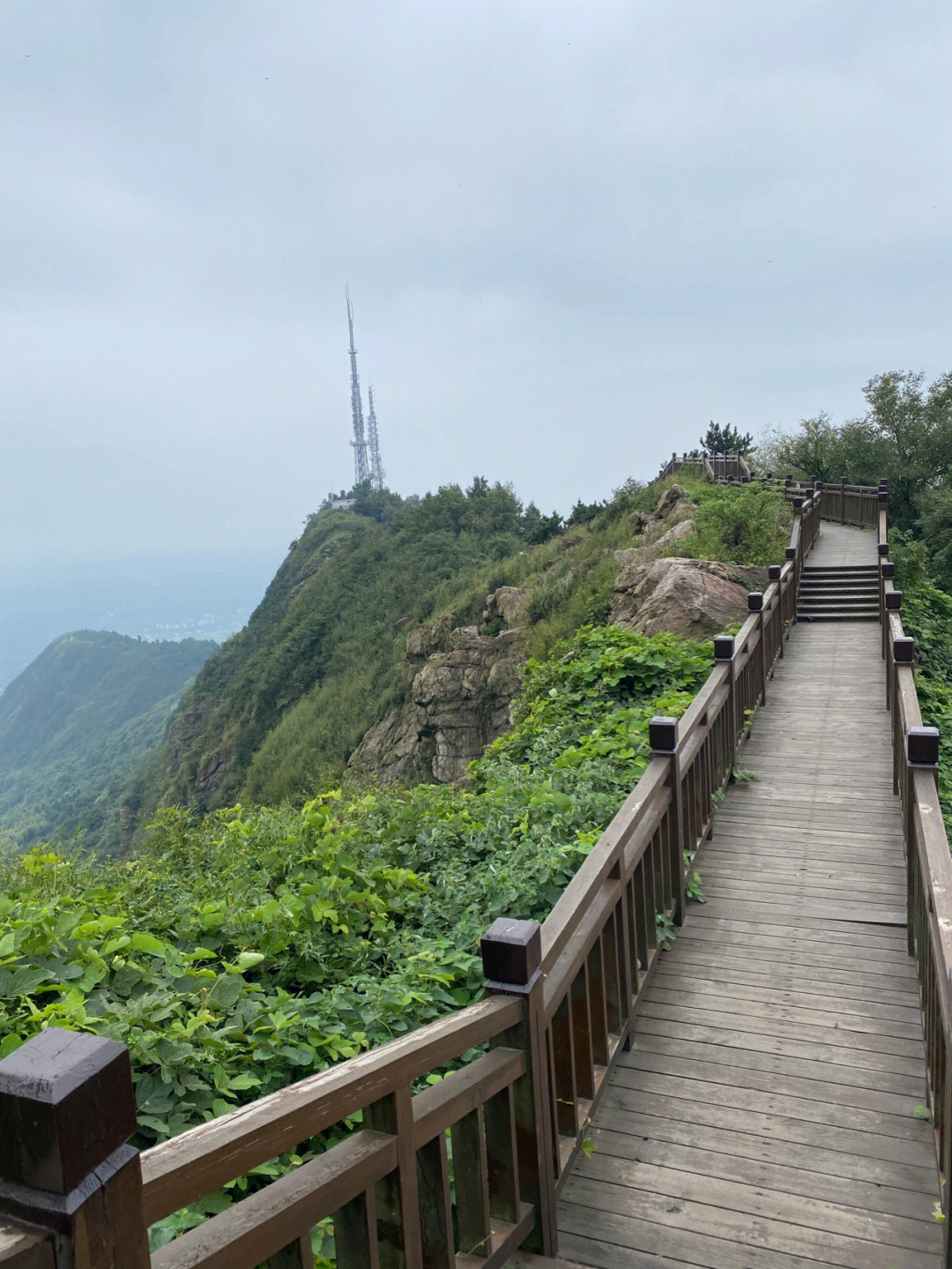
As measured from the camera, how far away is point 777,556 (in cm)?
1584

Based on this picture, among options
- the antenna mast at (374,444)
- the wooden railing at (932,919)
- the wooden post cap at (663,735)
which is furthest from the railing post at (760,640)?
the antenna mast at (374,444)

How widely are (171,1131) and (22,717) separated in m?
136

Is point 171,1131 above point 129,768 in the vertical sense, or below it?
above

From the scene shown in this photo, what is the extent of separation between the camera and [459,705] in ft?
72.3

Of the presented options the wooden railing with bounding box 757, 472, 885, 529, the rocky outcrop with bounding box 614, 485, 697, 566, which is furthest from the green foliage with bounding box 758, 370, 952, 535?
the rocky outcrop with bounding box 614, 485, 697, 566

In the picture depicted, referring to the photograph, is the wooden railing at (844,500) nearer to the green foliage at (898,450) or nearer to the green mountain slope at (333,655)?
the green foliage at (898,450)

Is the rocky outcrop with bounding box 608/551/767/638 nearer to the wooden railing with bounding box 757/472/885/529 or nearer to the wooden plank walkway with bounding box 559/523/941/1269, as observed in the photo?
the wooden plank walkway with bounding box 559/523/941/1269

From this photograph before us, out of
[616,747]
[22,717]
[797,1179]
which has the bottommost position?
[22,717]

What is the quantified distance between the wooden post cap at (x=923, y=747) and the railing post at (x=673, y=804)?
3.60ft

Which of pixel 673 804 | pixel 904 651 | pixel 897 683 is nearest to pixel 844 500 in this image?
pixel 904 651

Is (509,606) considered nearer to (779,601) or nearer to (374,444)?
(779,601)

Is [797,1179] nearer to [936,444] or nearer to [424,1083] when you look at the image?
[424,1083]

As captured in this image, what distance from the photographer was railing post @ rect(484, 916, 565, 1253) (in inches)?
99.8

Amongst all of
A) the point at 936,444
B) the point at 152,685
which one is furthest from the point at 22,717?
the point at 936,444
